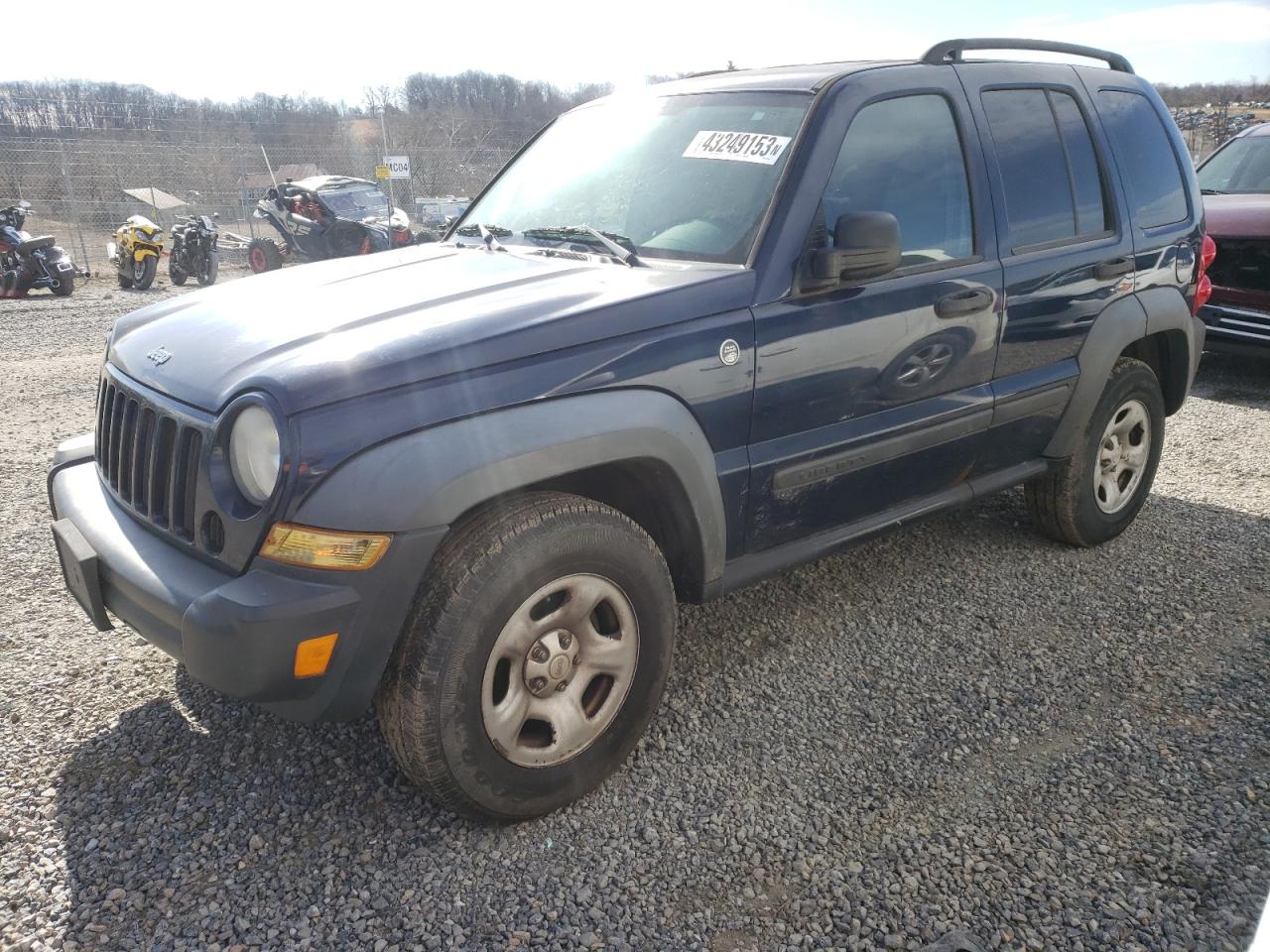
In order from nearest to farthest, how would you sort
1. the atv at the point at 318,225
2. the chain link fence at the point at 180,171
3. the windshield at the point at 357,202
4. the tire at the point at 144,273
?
1. the tire at the point at 144,273
2. the atv at the point at 318,225
3. the chain link fence at the point at 180,171
4. the windshield at the point at 357,202

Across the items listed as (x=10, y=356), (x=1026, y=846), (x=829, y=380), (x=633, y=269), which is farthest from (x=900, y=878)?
(x=10, y=356)

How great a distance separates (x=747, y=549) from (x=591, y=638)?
2.03ft

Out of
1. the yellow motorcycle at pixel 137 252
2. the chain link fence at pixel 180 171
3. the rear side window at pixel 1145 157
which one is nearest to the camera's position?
the rear side window at pixel 1145 157

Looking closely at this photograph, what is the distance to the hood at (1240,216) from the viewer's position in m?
6.98

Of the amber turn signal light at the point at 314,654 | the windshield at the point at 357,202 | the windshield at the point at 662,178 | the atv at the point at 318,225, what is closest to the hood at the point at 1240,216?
the windshield at the point at 662,178

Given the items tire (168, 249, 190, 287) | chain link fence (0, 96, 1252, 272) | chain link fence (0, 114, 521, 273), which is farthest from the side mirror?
chain link fence (0, 114, 521, 273)

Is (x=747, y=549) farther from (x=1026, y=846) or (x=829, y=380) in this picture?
(x=1026, y=846)

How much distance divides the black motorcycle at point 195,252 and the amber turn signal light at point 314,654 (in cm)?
1343

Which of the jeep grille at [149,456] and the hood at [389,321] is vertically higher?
the hood at [389,321]

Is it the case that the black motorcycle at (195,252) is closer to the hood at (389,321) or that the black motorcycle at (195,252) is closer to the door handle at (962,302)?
the hood at (389,321)

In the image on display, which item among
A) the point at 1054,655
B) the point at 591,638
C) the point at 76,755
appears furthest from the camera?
the point at 1054,655

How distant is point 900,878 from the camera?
2359mm

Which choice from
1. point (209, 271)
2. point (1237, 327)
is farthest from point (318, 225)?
point (1237, 327)

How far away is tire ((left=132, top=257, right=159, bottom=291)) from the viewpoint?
13664 mm
